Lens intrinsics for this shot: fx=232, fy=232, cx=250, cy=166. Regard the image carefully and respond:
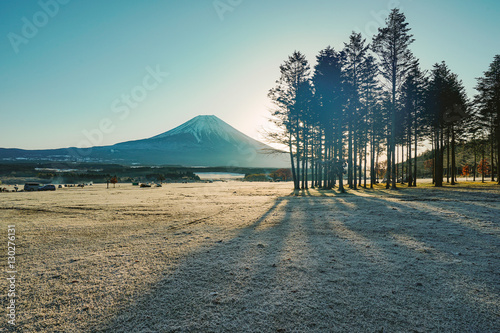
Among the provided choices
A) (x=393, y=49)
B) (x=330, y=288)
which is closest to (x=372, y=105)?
(x=393, y=49)

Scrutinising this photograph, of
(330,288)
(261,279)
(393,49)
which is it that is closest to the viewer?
(330,288)

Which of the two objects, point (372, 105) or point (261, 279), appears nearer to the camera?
point (261, 279)

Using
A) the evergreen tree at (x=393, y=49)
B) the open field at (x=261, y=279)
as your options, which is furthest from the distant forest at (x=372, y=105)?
the open field at (x=261, y=279)

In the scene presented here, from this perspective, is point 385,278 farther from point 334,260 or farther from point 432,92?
point 432,92

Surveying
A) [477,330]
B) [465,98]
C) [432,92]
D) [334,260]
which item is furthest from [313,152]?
[477,330]

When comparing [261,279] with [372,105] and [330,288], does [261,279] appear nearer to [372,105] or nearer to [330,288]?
[330,288]

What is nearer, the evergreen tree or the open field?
the open field

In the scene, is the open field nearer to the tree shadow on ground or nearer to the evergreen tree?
the tree shadow on ground

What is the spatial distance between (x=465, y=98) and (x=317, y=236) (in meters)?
38.9

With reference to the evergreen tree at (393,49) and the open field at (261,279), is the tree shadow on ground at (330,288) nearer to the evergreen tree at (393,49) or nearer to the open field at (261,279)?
the open field at (261,279)

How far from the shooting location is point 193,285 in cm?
425

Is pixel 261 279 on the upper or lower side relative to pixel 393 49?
lower

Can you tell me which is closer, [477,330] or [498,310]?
[477,330]

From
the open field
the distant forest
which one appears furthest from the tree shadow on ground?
the distant forest
